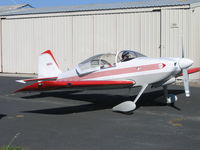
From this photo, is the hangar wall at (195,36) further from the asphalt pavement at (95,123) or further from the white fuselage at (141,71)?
the white fuselage at (141,71)

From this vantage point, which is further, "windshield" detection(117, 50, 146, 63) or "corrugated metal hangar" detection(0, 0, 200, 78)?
"corrugated metal hangar" detection(0, 0, 200, 78)

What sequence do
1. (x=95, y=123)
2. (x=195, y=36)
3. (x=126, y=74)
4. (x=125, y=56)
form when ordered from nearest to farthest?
(x=95, y=123) → (x=126, y=74) → (x=125, y=56) → (x=195, y=36)

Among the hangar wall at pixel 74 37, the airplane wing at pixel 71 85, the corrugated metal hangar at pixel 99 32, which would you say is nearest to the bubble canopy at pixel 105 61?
the airplane wing at pixel 71 85

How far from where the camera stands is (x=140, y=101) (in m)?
11.1

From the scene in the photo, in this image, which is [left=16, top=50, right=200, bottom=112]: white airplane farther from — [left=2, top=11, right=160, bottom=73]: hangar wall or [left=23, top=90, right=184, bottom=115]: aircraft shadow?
[left=2, top=11, right=160, bottom=73]: hangar wall

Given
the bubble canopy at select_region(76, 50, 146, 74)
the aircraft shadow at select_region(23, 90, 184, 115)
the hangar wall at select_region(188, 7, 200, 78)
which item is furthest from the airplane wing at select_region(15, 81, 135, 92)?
the hangar wall at select_region(188, 7, 200, 78)

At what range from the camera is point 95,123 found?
799 centimetres

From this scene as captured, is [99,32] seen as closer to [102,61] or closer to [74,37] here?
[74,37]

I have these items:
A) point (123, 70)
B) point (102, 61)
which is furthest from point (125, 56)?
point (102, 61)

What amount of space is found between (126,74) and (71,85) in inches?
63.9

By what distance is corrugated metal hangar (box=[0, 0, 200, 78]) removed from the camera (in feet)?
54.6

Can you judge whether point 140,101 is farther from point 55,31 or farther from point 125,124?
point 55,31

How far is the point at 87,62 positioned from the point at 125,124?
300 cm

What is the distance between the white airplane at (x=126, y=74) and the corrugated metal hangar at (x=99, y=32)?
5.54 meters
